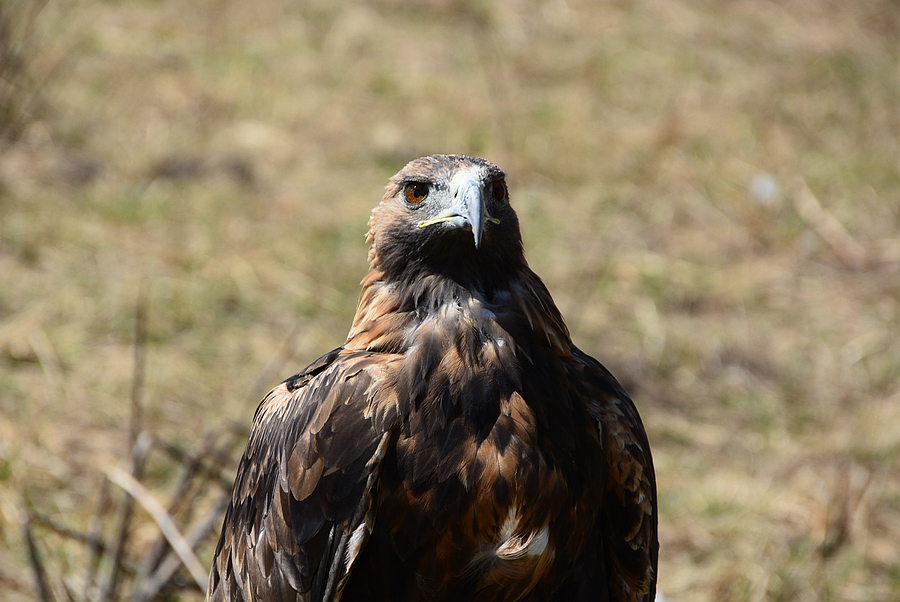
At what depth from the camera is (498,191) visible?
9.22ft

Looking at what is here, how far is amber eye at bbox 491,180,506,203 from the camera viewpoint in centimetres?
277

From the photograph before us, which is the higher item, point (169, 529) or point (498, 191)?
point (498, 191)

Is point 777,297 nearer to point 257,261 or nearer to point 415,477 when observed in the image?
point 257,261

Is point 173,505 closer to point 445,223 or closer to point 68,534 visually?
point 68,534

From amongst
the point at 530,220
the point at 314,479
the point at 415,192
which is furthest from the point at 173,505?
the point at 530,220

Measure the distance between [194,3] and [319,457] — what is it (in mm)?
9701

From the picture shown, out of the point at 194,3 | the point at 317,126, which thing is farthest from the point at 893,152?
the point at 194,3

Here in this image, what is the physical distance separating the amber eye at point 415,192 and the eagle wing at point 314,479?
509 millimetres

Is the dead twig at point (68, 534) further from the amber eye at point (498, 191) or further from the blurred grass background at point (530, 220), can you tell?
the amber eye at point (498, 191)

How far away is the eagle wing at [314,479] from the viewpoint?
2.55m

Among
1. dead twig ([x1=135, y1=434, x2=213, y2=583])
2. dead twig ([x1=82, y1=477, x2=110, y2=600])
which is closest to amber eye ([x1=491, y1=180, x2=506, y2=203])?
dead twig ([x1=135, y1=434, x2=213, y2=583])

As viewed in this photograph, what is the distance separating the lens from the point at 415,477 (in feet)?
8.34

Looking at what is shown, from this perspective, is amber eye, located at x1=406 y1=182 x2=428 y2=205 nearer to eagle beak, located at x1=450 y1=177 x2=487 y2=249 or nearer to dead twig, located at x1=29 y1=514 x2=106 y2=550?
eagle beak, located at x1=450 y1=177 x2=487 y2=249

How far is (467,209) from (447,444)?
26.2 inches
